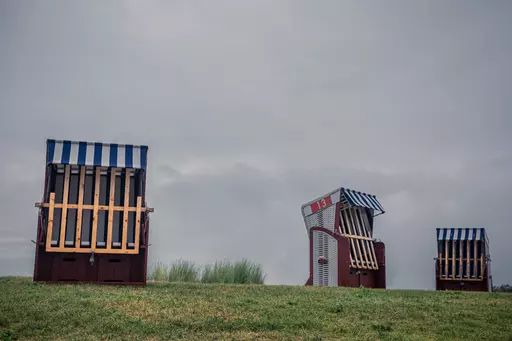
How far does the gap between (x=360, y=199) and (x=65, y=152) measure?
11.1 metres

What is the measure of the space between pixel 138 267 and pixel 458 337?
28.0 feet

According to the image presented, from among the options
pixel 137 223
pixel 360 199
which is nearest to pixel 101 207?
pixel 137 223

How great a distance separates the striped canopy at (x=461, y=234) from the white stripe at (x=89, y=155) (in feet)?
55.0

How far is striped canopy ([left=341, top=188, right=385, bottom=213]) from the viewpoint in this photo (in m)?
20.5

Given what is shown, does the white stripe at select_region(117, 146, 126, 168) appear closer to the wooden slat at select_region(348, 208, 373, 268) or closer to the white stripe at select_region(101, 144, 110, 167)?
the white stripe at select_region(101, 144, 110, 167)

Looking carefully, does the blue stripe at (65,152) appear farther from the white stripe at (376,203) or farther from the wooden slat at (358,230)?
the white stripe at (376,203)

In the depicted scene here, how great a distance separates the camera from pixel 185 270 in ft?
65.5

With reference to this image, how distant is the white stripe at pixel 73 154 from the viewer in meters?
14.7

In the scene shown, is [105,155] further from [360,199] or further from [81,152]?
[360,199]

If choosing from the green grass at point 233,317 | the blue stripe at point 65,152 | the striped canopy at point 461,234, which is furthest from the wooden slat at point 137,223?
the striped canopy at point 461,234

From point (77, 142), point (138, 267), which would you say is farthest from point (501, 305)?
point (77, 142)

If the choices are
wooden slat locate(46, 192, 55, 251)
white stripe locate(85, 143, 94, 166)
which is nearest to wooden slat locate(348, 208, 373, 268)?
white stripe locate(85, 143, 94, 166)

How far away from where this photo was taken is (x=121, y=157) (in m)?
15.1

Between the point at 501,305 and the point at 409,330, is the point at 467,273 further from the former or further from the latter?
the point at 409,330
